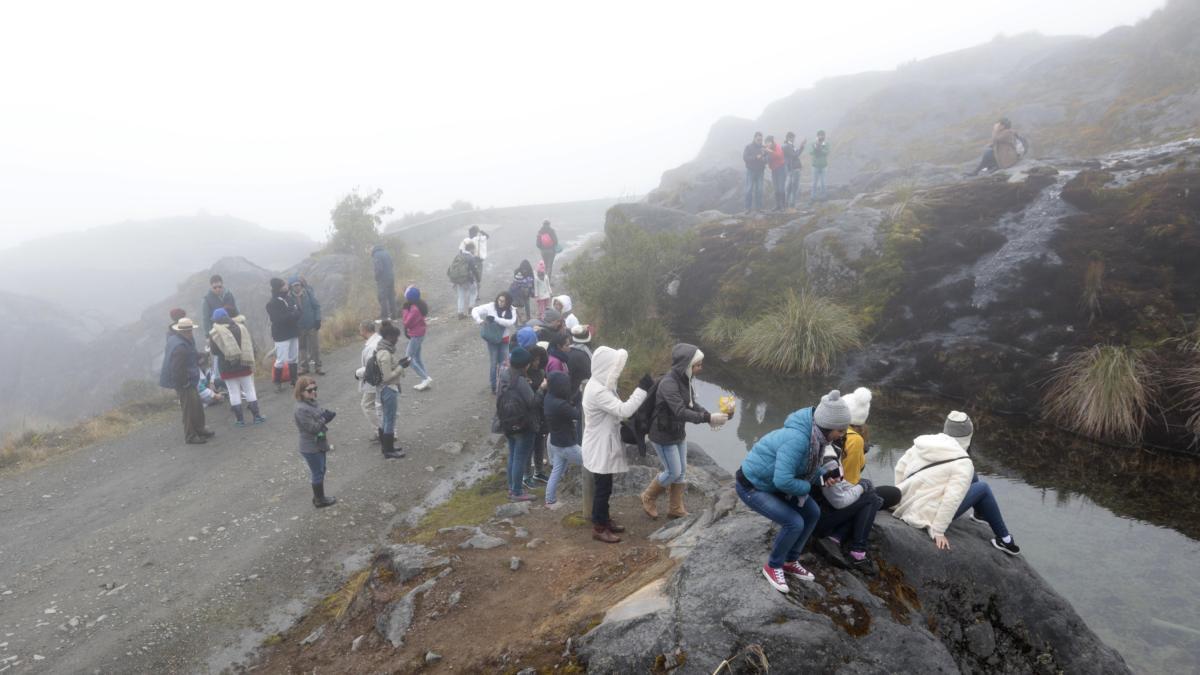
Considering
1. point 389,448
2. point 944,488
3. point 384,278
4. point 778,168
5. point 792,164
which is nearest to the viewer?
point 944,488

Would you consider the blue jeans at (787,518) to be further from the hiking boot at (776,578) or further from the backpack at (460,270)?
the backpack at (460,270)

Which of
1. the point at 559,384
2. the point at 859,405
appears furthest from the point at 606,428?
the point at 859,405

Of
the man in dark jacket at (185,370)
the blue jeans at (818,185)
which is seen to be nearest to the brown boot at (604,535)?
the man in dark jacket at (185,370)

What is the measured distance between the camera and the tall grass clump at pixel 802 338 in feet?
48.1

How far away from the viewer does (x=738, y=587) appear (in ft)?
15.6

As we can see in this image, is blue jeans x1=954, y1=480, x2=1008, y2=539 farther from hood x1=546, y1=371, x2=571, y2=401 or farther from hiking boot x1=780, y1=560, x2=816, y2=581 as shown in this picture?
hood x1=546, y1=371, x2=571, y2=401

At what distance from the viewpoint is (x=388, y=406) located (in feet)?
35.5

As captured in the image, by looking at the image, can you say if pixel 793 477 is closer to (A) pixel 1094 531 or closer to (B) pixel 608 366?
(B) pixel 608 366

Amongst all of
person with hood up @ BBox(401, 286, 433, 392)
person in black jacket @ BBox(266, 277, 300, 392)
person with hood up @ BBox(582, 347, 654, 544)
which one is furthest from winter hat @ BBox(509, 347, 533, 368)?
person in black jacket @ BBox(266, 277, 300, 392)

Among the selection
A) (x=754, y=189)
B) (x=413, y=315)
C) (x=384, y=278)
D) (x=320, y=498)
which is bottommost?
(x=320, y=498)

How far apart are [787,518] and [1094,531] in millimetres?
6283

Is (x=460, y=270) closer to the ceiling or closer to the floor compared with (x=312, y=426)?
closer to the ceiling

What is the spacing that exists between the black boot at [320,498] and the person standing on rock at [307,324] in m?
5.66

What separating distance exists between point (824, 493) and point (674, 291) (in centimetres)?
1441
